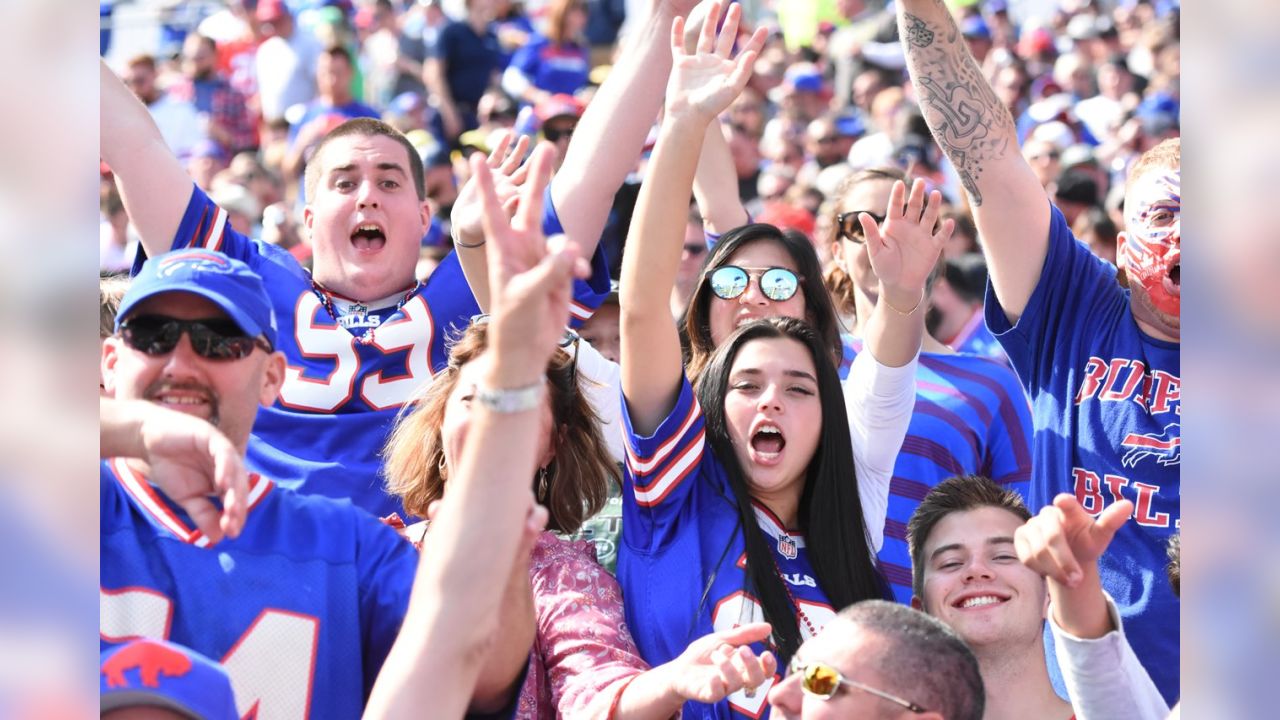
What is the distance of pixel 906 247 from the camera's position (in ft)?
11.2

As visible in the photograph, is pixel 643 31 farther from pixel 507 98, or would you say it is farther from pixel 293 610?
pixel 507 98

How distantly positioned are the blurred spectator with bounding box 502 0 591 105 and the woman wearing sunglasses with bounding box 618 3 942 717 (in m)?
6.88

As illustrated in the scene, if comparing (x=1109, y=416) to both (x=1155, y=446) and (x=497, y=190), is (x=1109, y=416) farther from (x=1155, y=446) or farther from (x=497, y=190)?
(x=497, y=190)

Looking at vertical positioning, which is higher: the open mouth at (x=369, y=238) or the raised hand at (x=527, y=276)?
the open mouth at (x=369, y=238)

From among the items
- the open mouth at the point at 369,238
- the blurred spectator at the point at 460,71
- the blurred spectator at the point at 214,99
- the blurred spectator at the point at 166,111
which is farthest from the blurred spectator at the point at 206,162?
the open mouth at the point at 369,238

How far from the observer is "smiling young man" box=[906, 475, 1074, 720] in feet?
9.93

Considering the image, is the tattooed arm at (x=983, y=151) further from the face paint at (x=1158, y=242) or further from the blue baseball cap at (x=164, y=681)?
the blue baseball cap at (x=164, y=681)

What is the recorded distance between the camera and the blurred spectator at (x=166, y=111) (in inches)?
434

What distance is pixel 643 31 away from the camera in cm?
370

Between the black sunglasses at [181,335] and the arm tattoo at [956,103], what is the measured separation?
5.61 ft

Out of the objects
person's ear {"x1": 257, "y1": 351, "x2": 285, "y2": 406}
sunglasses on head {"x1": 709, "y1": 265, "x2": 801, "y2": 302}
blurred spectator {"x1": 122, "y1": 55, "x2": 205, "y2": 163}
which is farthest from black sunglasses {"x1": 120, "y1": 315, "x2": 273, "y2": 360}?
blurred spectator {"x1": 122, "y1": 55, "x2": 205, "y2": 163}
